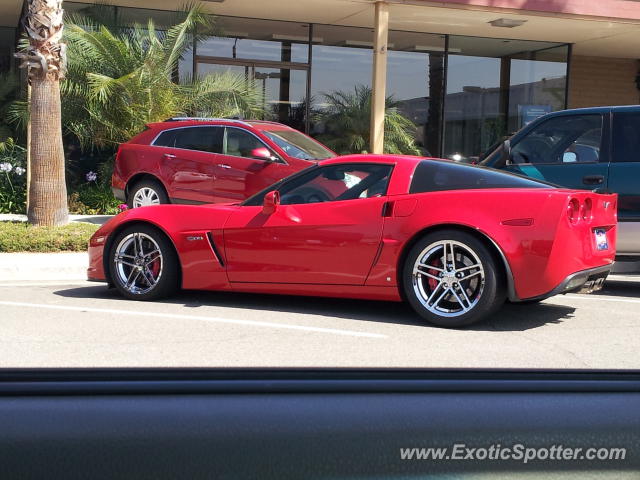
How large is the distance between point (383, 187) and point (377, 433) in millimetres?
5662

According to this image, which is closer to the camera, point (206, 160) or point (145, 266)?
point (145, 266)

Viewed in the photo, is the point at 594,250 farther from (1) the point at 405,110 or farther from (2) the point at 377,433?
(1) the point at 405,110

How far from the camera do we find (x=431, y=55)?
20641 millimetres

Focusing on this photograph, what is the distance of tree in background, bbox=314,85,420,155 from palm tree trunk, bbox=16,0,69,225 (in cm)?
733

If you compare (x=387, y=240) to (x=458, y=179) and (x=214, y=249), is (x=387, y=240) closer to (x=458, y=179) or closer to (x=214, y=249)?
(x=458, y=179)

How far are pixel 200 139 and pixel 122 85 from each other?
2881 millimetres

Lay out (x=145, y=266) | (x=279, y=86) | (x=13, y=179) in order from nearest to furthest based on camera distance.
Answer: (x=145, y=266) < (x=13, y=179) < (x=279, y=86)

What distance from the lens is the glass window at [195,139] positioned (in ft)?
39.8

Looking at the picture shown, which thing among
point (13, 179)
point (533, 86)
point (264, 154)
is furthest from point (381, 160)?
point (533, 86)

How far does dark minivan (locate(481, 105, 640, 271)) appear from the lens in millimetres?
8273

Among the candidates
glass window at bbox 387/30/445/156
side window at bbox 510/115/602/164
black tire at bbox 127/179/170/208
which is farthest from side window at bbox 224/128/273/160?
glass window at bbox 387/30/445/156

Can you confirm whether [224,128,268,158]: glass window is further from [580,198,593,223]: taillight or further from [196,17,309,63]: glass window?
[196,17,309,63]: glass window

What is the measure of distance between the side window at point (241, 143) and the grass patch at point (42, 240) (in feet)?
7.70

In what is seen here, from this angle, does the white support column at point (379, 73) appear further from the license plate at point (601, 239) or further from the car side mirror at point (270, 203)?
the license plate at point (601, 239)
